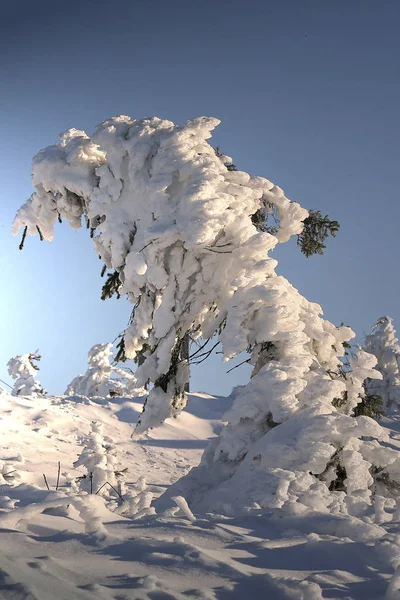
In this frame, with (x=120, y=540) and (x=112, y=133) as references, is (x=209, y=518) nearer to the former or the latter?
(x=120, y=540)

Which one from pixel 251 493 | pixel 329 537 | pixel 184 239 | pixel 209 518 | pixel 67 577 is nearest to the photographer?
pixel 67 577

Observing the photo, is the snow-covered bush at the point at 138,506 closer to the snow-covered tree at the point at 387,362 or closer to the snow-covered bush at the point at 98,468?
the snow-covered bush at the point at 98,468

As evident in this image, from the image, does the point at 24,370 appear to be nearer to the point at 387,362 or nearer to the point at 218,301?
the point at 387,362

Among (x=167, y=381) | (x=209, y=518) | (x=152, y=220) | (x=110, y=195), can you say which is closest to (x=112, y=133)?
(x=110, y=195)

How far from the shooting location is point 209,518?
303cm

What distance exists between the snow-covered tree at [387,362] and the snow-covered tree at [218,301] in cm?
1752

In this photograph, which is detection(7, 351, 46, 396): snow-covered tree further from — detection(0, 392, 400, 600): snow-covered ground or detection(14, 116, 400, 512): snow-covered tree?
detection(0, 392, 400, 600): snow-covered ground

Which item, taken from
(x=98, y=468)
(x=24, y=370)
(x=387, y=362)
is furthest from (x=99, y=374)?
(x=98, y=468)

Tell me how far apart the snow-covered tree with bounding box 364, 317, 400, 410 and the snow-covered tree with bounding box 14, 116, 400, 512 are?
57.5ft

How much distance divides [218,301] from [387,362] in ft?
60.3

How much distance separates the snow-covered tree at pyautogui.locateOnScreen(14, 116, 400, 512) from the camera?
4461 mm

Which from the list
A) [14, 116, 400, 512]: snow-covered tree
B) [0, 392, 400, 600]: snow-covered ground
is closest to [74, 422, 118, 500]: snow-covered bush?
[14, 116, 400, 512]: snow-covered tree

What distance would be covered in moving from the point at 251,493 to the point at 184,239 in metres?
3.07

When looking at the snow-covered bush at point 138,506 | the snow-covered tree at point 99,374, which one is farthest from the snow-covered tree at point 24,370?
the snow-covered bush at point 138,506
